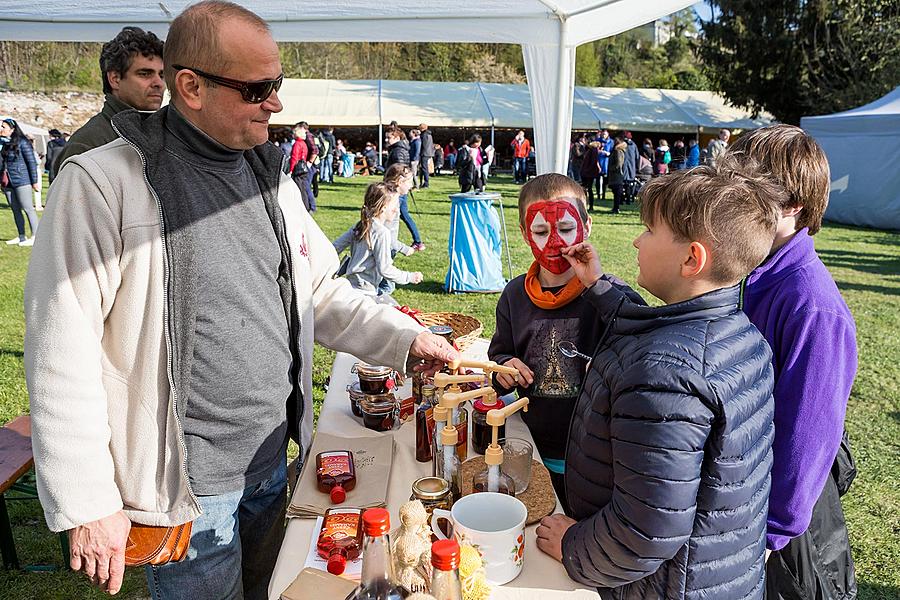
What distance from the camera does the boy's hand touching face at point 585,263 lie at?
79.0 inches

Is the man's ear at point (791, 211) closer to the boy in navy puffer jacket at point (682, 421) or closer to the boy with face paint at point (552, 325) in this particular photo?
the boy in navy puffer jacket at point (682, 421)

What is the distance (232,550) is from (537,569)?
0.84 m

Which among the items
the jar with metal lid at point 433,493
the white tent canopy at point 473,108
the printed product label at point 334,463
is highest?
the white tent canopy at point 473,108

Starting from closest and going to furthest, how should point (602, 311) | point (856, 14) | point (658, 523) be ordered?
1. point (658, 523)
2. point (602, 311)
3. point (856, 14)

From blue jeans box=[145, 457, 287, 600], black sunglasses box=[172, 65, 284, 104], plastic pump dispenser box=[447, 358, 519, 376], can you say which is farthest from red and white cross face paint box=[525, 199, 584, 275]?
blue jeans box=[145, 457, 287, 600]

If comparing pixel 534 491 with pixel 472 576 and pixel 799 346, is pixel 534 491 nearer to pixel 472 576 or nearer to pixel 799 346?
pixel 472 576

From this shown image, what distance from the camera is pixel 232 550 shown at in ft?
5.78

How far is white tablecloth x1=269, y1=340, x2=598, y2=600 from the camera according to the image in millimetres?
1439

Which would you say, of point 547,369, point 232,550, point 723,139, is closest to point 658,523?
point 547,369

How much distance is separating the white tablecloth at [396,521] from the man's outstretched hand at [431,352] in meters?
0.30

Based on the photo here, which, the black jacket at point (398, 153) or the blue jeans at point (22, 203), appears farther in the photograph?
the black jacket at point (398, 153)

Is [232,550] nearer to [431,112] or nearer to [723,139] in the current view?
[723,139]

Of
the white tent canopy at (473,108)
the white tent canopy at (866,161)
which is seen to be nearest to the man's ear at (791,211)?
the white tent canopy at (866,161)

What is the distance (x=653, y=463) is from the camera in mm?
1282
